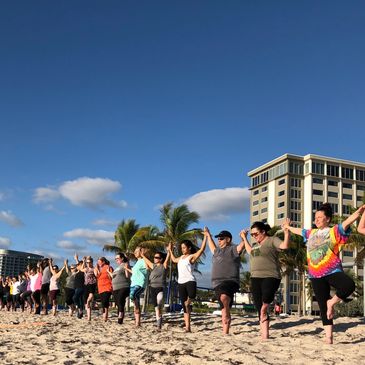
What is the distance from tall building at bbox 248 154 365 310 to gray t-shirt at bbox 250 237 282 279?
94175 millimetres

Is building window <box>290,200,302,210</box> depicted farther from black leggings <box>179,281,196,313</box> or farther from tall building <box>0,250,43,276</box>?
black leggings <box>179,281,196,313</box>

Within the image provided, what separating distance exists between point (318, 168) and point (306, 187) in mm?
4970

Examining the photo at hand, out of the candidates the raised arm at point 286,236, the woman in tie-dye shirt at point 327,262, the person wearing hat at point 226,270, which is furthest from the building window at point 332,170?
the woman in tie-dye shirt at point 327,262

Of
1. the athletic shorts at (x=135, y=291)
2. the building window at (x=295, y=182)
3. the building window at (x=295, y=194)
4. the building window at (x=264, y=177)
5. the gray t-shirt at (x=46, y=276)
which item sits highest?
the building window at (x=264, y=177)

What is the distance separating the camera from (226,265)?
8.22 metres

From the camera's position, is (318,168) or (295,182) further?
(318,168)

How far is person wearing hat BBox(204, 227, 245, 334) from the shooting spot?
8.16m

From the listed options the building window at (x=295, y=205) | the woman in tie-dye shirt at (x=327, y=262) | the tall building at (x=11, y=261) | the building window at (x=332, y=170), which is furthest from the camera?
the tall building at (x=11, y=261)

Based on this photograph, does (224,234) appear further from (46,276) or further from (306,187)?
(306,187)

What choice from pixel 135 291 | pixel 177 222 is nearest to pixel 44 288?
A: pixel 135 291

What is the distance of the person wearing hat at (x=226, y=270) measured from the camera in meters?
8.16

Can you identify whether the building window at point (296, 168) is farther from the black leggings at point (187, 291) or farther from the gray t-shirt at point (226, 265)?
the gray t-shirt at point (226, 265)

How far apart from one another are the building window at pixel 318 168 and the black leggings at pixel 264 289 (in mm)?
99055

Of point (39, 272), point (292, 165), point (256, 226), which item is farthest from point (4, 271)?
point (256, 226)
